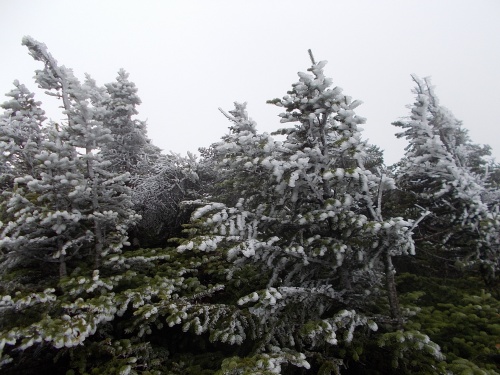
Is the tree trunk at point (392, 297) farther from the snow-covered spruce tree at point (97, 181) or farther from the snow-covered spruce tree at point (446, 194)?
the snow-covered spruce tree at point (97, 181)

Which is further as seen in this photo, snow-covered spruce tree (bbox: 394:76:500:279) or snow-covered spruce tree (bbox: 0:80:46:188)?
snow-covered spruce tree (bbox: 0:80:46:188)

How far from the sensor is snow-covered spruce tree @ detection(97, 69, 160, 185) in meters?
13.0

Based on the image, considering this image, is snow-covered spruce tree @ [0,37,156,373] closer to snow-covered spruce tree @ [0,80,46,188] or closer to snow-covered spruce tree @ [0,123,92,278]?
snow-covered spruce tree @ [0,123,92,278]

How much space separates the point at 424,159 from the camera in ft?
24.2

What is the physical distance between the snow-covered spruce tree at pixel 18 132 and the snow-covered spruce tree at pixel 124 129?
11.3 feet

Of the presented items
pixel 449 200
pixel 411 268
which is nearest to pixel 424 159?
pixel 449 200

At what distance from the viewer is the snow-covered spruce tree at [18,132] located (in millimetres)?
8352

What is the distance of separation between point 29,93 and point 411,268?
13.6m

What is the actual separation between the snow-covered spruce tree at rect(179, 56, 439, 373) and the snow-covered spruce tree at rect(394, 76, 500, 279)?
2213 millimetres


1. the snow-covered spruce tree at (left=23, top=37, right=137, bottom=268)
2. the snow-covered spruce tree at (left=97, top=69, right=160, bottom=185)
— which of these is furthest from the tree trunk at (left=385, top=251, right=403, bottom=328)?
the snow-covered spruce tree at (left=97, top=69, right=160, bottom=185)

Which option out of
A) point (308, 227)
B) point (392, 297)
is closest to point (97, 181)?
point (308, 227)

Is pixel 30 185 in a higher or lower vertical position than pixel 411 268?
lower

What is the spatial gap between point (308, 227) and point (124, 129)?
11290mm

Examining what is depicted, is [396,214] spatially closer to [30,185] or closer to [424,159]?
[424,159]
